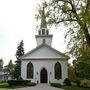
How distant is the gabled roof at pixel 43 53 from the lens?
48.4 m

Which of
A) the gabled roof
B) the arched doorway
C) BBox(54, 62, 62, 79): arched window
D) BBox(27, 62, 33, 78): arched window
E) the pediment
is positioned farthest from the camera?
the pediment

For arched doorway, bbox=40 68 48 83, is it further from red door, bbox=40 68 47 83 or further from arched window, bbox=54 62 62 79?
arched window, bbox=54 62 62 79

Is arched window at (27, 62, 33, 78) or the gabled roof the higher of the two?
the gabled roof

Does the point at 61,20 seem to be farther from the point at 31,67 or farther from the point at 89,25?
the point at 31,67

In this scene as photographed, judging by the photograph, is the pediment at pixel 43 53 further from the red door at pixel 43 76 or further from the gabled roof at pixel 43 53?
the red door at pixel 43 76

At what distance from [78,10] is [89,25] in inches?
77.2

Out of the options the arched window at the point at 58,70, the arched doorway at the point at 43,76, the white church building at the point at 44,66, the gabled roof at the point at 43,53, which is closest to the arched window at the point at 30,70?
the white church building at the point at 44,66

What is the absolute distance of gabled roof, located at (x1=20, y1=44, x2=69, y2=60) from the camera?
48438 millimetres

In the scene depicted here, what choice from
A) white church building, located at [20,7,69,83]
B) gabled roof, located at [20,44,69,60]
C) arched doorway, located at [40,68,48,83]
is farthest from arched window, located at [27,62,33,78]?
arched doorway, located at [40,68,48,83]

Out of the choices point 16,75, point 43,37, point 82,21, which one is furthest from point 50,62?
point 82,21

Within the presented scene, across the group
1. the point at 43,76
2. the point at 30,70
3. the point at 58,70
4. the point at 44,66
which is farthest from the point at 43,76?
the point at 58,70

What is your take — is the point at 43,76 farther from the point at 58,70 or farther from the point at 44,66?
the point at 58,70

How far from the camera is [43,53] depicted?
161 feet

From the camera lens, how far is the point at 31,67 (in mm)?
48281
